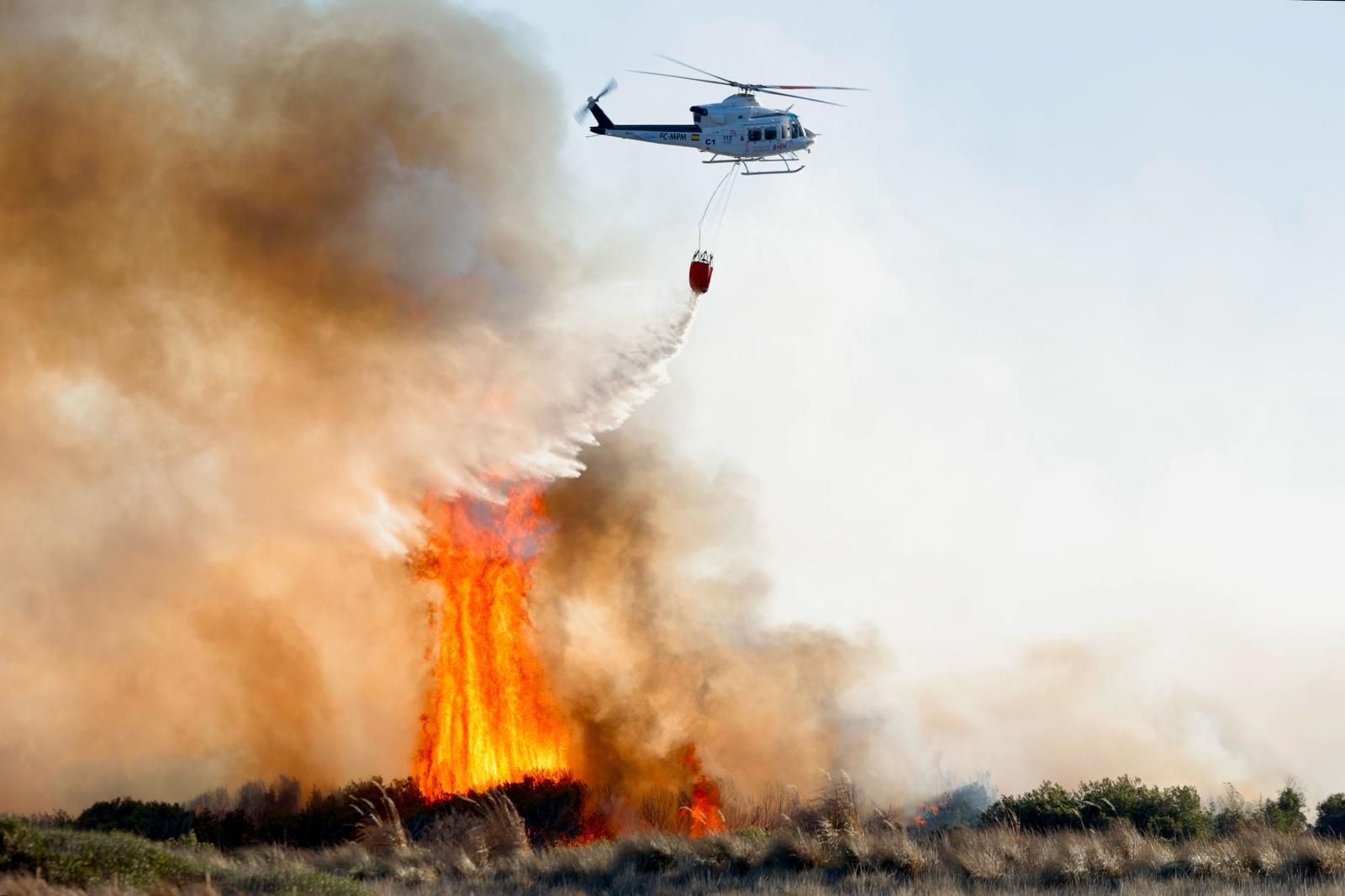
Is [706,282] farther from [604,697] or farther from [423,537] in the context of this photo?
[604,697]

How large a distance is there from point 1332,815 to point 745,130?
34.7 m

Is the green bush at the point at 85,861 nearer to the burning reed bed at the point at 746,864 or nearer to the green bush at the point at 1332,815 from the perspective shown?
the burning reed bed at the point at 746,864

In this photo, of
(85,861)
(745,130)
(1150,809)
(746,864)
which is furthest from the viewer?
(745,130)

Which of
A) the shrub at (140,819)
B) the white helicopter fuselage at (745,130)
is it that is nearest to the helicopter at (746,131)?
the white helicopter fuselage at (745,130)

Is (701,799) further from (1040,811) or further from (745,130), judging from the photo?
(745,130)

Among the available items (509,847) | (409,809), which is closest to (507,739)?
(409,809)

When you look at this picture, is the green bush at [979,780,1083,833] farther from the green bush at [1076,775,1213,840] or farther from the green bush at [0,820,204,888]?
the green bush at [0,820,204,888]

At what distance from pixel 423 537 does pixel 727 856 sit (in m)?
29.9

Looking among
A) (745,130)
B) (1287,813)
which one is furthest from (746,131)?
(1287,813)

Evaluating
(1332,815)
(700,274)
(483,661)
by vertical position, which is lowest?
(1332,815)

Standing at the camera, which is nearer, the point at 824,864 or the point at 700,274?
the point at 824,864

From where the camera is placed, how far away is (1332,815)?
1781 inches

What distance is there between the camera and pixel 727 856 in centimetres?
3503

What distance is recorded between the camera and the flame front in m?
58.5
